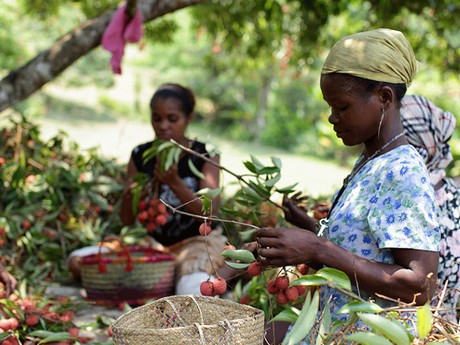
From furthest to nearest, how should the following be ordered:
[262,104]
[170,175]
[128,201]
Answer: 1. [262,104]
2. [128,201]
3. [170,175]

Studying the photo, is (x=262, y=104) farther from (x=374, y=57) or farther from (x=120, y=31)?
(x=374, y=57)

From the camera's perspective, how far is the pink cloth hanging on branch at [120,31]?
3924 mm

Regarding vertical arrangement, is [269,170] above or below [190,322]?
above

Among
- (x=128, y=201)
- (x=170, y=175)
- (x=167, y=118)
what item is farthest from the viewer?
(x=128, y=201)

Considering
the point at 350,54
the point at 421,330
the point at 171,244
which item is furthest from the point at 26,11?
the point at 421,330

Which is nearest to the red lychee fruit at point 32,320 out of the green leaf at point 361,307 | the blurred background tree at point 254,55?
the green leaf at point 361,307

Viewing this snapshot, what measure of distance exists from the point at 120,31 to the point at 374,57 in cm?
268

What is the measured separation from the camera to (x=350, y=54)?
1.58 m

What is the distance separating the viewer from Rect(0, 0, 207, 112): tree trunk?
12.6 feet

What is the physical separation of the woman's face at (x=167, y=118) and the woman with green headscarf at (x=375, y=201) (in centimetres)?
154

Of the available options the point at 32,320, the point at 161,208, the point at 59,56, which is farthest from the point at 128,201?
the point at 59,56

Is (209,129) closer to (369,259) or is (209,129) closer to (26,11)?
(26,11)

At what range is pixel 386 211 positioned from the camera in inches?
59.8

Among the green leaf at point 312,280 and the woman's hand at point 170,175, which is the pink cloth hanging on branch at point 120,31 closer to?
the woman's hand at point 170,175
